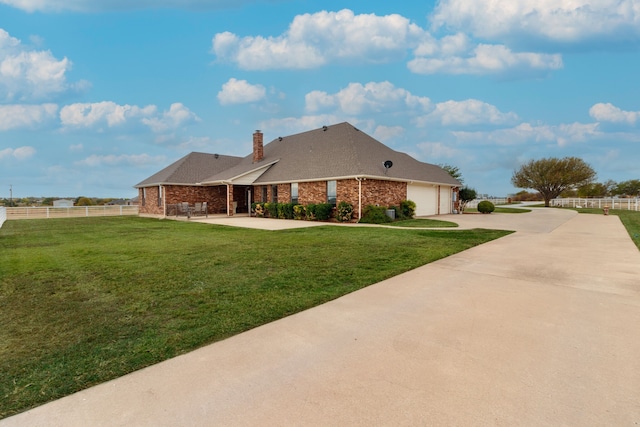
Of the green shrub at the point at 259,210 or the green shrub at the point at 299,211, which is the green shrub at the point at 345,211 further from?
the green shrub at the point at 259,210

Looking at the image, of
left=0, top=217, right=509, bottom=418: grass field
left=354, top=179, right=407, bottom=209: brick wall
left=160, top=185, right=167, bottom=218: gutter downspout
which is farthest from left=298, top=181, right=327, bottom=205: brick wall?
left=160, top=185, right=167, bottom=218: gutter downspout

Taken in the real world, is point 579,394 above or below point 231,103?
below

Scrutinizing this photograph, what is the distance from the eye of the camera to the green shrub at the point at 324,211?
59.0 feet

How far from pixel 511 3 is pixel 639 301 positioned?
44.8 ft

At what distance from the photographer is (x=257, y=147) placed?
82.0 feet

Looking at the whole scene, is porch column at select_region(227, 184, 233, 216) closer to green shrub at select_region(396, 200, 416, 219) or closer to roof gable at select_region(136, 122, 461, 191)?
roof gable at select_region(136, 122, 461, 191)

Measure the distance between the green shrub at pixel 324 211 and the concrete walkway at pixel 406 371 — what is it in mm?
13482

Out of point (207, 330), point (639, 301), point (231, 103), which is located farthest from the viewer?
point (231, 103)

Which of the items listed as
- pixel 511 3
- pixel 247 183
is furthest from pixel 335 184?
pixel 511 3

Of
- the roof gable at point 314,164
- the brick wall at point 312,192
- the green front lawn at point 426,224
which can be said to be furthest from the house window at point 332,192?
the green front lawn at point 426,224

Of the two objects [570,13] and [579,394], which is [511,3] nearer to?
[570,13]

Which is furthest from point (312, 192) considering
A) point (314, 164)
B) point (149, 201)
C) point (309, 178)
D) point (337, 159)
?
point (149, 201)

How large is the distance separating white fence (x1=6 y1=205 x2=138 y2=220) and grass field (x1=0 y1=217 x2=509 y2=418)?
22.3m

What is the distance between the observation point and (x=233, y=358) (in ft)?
9.23
